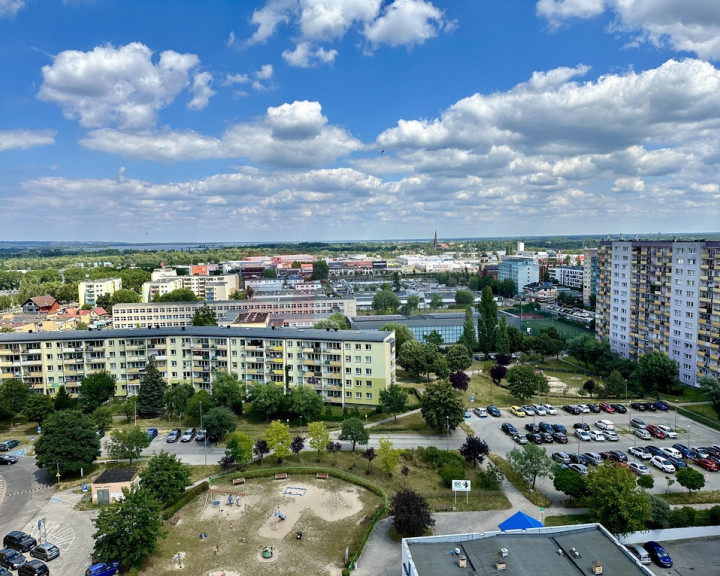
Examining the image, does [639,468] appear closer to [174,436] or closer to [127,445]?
[174,436]

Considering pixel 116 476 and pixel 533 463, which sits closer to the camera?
pixel 533 463

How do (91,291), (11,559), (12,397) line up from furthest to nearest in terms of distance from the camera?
(91,291)
(12,397)
(11,559)

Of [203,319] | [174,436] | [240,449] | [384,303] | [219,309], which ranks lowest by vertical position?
[174,436]

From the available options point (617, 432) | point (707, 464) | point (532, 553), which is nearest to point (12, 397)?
point (532, 553)

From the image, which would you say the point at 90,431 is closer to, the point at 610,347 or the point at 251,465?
the point at 251,465

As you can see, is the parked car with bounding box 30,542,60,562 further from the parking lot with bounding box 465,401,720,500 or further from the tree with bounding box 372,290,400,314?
the tree with bounding box 372,290,400,314

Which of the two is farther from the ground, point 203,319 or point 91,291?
point 91,291
